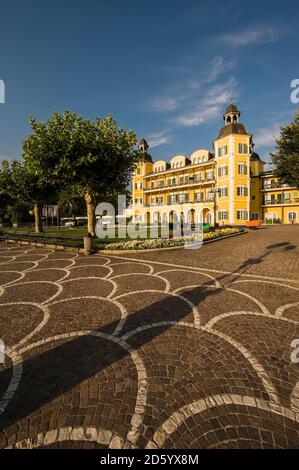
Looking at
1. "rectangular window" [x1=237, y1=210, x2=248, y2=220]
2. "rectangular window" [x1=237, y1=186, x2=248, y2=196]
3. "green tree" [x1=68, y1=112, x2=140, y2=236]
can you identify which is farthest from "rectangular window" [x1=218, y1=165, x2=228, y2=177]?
"green tree" [x1=68, y1=112, x2=140, y2=236]

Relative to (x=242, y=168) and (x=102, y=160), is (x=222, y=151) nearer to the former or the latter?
(x=242, y=168)

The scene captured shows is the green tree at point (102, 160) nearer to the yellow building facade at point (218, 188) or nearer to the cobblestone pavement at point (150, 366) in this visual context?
the cobblestone pavement at point (150, 366)

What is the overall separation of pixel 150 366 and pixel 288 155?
23877 mm

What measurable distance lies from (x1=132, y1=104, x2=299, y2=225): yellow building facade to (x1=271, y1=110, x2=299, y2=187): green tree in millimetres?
16828

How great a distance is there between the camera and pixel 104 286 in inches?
316

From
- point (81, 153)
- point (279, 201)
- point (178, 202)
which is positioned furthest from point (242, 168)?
point (81, 153)

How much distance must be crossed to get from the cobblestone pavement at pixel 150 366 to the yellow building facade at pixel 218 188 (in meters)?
34.2

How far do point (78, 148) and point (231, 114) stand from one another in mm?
36050

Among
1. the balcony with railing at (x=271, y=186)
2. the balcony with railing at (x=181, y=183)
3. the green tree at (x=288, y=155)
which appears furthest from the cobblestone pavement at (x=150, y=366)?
the balcony with railing at (x=271, y=186)

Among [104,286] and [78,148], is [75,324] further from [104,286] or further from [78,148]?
[78,148]

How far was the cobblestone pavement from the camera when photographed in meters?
2.67

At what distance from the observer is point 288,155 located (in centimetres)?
2031

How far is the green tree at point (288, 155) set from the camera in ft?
63.5
